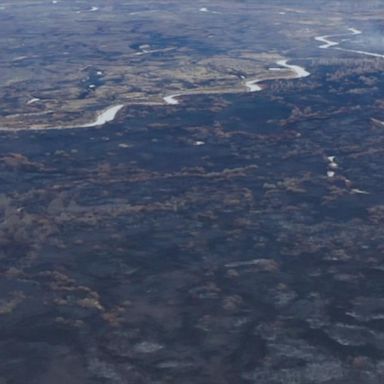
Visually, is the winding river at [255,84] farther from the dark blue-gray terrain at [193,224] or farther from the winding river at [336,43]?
the dark blue-gray terrain at [193,224]

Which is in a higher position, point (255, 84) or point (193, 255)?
point (193, 255)

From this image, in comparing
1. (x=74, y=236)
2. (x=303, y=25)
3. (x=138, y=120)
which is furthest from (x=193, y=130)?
(x=303, y=25)

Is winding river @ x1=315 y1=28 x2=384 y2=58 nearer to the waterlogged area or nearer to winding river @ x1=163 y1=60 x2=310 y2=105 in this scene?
winding river @ x1=163 y1=60 x2=310 y2=105

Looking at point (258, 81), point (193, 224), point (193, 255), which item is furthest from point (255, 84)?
point (193, 255)

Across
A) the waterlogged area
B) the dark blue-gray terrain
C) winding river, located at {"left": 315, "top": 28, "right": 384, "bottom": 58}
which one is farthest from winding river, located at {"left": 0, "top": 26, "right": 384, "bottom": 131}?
the waterlogged area

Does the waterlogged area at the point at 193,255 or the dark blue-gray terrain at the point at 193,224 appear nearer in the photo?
the waterlogged area at the point at 193,255

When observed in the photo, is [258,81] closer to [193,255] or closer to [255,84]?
[255,84]

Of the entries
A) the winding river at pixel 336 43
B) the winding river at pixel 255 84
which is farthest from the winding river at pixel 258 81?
the winding river at pixel 336 43

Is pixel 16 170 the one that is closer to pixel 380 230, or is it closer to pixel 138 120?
pixel 138 120
